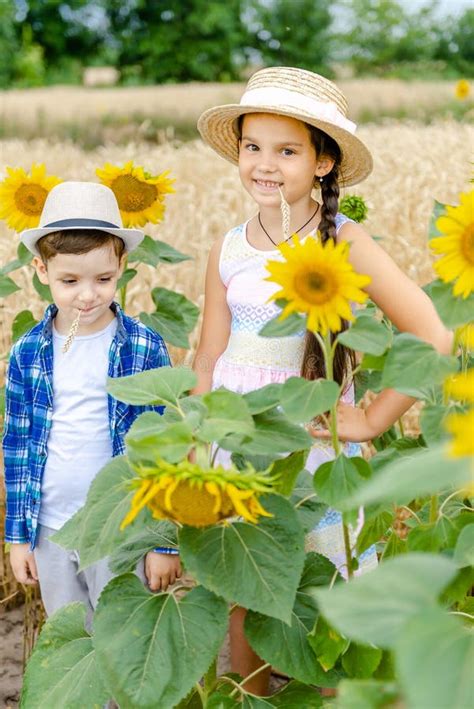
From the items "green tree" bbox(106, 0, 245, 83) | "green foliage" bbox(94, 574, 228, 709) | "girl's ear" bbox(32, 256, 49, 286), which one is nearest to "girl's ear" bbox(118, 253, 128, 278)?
"girl's ear" bbox(32, 256, 49, 286)

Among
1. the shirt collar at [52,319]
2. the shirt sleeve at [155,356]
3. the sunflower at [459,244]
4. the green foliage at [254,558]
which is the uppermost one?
the sunflower at [459,244]

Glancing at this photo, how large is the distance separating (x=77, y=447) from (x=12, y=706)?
0.85m

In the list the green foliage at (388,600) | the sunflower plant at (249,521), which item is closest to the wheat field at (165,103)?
the sunflower plant at (249,521)

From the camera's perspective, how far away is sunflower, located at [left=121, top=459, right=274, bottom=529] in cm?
107

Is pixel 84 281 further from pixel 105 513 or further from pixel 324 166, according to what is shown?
pixel 105 513

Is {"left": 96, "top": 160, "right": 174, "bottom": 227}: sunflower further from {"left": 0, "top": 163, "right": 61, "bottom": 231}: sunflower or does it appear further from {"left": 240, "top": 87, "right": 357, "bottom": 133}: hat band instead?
{"left": 240, "top": 87, "right": 357, "bottom": 133}: hat band

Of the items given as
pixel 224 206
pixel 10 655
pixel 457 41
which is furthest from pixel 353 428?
pixel 457 41

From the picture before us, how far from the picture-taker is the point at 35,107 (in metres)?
17.3

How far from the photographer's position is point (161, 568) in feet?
5.74

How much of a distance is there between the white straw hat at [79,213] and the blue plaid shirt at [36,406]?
0.53 ft

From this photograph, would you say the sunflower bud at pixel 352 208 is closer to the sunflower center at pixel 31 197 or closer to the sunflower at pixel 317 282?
the sunflower center at pixel 31 197

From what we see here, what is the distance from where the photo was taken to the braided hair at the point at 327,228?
1.78 metres

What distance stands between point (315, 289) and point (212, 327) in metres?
0.77

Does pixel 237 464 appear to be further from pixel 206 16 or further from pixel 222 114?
pixel 206 16
